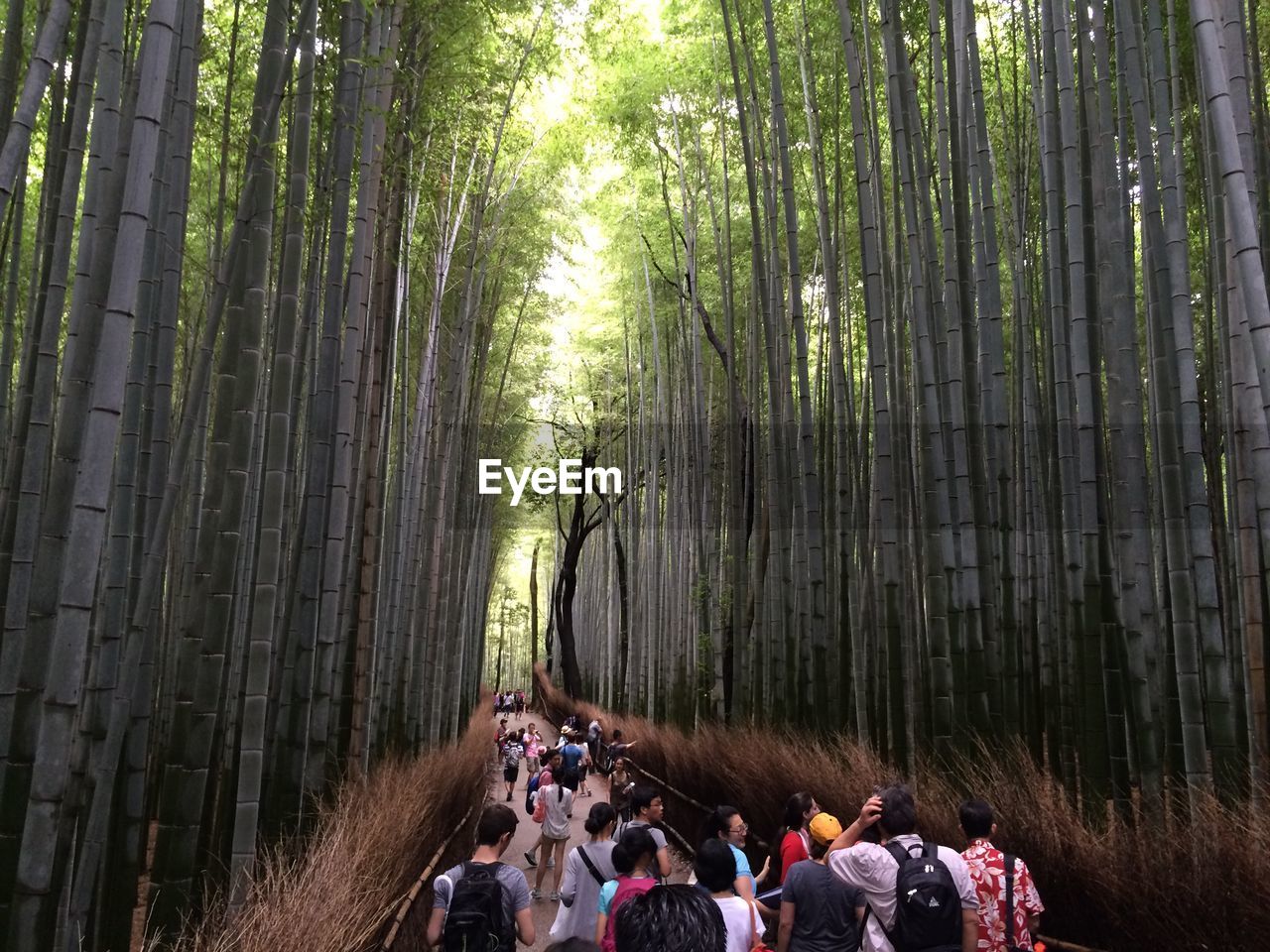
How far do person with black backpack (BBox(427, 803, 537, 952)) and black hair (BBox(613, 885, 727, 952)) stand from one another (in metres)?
0.69

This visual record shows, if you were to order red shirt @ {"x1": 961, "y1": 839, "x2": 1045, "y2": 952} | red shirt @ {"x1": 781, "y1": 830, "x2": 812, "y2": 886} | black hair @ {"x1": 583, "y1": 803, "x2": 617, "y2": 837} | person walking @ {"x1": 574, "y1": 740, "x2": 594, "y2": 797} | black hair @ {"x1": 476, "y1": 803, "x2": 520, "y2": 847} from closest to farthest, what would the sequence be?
1. red shirt @ {"x1": 961, "y1": 839, "x2": 1045, "y2": 952}
2. black hair @ {"x1": 476, "y1": 803, "x2": 520, "y2": 847}
3. red shirt @ {"x1": 781, "y1": 830, "x2": 812, "y2": 886}
4. black hair @ {"x1": 583, "y1": 803, "x2": 617, "y2": 837}
5. person walking @ {"x1": 574, "y1": 740, "x2": 594, "y2": 797}

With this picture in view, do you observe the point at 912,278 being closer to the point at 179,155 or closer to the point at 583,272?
the point at 179,155

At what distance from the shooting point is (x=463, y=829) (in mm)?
5625

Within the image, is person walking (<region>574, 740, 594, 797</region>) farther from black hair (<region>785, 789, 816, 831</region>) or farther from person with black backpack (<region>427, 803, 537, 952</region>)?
person with black backpack (<region>427, 803, 537, 952</region>)

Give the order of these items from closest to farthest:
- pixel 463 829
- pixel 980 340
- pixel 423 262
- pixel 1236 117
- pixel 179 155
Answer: pixel 179 155, pixel 1236 117, pixel 980 340, pixel 463 829, pixel 423 262

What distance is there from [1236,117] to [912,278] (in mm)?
1241

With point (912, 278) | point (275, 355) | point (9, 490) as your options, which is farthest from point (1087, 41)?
point (9, 490)

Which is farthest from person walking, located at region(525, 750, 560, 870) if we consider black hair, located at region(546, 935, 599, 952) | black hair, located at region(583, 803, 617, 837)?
black hair, located at region(546, 935, 599, 952)

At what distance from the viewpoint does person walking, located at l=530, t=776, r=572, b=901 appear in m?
5.10

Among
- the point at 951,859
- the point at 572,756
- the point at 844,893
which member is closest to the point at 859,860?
the point at 844,893

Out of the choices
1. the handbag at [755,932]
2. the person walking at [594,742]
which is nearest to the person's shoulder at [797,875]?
the handbag at [755,932]

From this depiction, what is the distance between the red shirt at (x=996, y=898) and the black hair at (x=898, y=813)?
16cm

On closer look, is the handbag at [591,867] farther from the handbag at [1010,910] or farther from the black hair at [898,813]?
the handbag at [1010,910]

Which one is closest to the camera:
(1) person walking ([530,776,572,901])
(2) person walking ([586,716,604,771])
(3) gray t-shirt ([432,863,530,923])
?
(3) gray t-shirt ([432,863,530,923])
